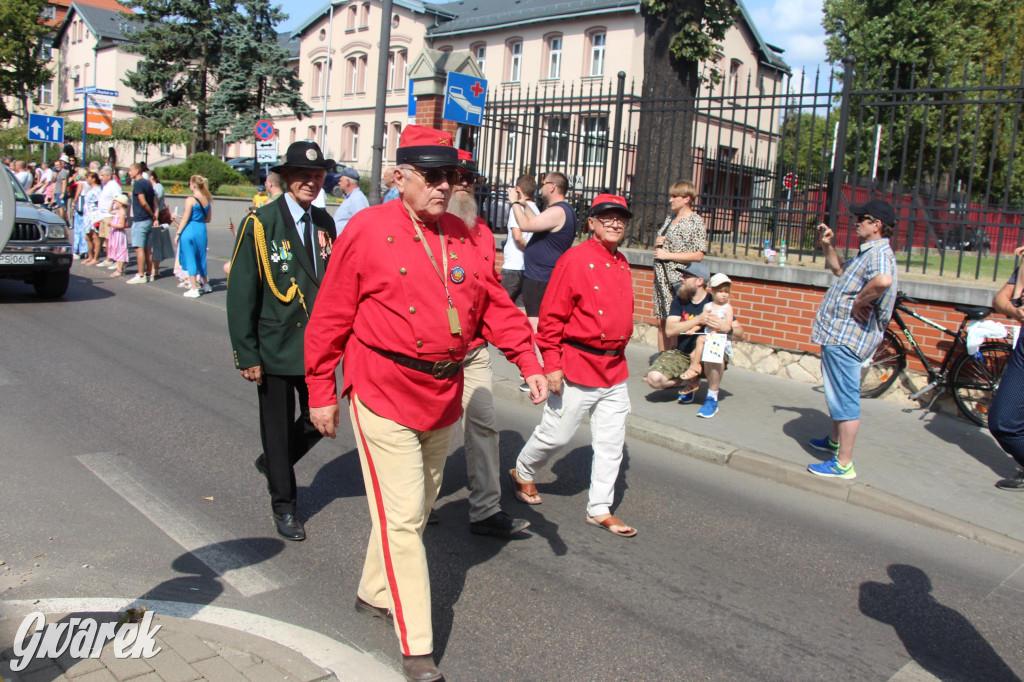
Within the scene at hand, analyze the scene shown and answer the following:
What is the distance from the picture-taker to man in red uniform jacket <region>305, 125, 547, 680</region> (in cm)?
320

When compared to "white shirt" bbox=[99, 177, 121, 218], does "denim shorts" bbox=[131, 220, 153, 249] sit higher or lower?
lower

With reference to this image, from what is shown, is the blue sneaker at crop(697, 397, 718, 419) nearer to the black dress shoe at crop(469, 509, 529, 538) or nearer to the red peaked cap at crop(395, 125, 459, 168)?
the black dress shoe at crop(469, 509, 529, 538)

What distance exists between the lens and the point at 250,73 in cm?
4178

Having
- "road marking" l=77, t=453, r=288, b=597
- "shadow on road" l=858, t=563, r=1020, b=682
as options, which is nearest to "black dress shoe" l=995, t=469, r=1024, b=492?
"shadow on road" l=858, t=563, r=1020, b=682

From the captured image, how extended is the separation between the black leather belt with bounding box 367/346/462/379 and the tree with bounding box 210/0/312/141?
136 feet

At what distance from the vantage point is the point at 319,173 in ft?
14.6

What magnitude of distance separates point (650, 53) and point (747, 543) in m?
8.94

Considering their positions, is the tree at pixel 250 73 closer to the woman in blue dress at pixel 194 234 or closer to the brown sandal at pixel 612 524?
the woman in blue dress at pixel 194 234

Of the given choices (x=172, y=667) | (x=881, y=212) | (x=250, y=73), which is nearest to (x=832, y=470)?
(x=881, y=212)

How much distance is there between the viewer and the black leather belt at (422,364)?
3268mm

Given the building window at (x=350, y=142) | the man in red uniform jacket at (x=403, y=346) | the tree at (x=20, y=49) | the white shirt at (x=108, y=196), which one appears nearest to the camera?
the man in red uniform jacket at (x=403, y=346)

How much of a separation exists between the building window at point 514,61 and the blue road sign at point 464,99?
31.5m

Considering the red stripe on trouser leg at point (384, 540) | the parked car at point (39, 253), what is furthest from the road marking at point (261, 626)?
the parked car at point (39, 253)

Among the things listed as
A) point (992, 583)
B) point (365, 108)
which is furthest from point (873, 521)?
point (365, 108)
